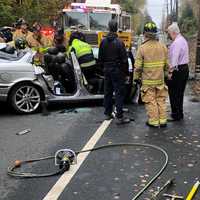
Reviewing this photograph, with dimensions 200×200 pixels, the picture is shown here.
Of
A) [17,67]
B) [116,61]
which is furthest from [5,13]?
[116,61]

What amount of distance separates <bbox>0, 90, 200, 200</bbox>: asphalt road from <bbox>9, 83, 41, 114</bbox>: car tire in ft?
0.65

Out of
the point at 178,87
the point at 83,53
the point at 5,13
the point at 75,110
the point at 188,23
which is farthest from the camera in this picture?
the point at 188,23

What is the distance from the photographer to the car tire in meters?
9.65

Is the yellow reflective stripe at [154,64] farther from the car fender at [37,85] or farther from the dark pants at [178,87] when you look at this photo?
the car fender at [37,85]

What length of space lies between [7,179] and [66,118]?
374 cm

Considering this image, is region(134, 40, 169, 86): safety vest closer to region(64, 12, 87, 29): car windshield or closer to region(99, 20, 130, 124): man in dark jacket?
region(99, 20, 130, 124): man in dark jacket

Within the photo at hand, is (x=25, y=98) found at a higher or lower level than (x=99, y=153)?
higher

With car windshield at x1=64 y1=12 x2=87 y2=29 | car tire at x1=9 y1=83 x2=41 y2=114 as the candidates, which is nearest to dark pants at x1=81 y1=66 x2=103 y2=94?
car tire at x1=9 y1=83 x2=41 y2=114

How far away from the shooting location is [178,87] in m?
8.97

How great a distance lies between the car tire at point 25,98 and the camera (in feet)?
31.7

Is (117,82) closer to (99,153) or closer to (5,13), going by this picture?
(99,153)

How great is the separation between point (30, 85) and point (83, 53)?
1.32m

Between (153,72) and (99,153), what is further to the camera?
(153,72)

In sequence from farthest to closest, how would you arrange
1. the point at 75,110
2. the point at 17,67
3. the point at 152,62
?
the point at 75,110 → the point at 17,67 → the point at 152,62
